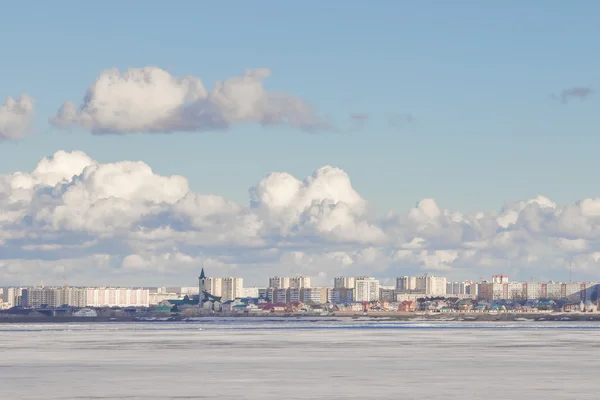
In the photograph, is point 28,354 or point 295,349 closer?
point 28,354

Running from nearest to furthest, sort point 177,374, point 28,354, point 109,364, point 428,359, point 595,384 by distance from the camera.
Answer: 1. point 595,384
2. point 177,374
3. point 109,364
4. point 428,359
5. point 28,354

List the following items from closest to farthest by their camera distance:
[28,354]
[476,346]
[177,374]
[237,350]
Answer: [177,374] → [28,354] → [237,350] → [476,346]

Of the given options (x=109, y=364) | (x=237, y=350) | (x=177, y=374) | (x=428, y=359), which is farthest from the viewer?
(x=237, y=350)

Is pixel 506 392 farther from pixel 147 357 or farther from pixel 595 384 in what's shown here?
pixel 147 357

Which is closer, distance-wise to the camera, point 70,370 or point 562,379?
point 562,379

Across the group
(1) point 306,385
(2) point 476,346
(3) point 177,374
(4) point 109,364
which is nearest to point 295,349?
(2) point 476,346

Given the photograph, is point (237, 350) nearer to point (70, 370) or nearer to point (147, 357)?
point (147, 357)

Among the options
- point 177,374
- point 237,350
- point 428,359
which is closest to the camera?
point 177,374

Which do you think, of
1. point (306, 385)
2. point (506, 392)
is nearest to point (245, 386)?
point (306, 385)

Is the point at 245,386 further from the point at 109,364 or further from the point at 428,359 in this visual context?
the point at 428,359
